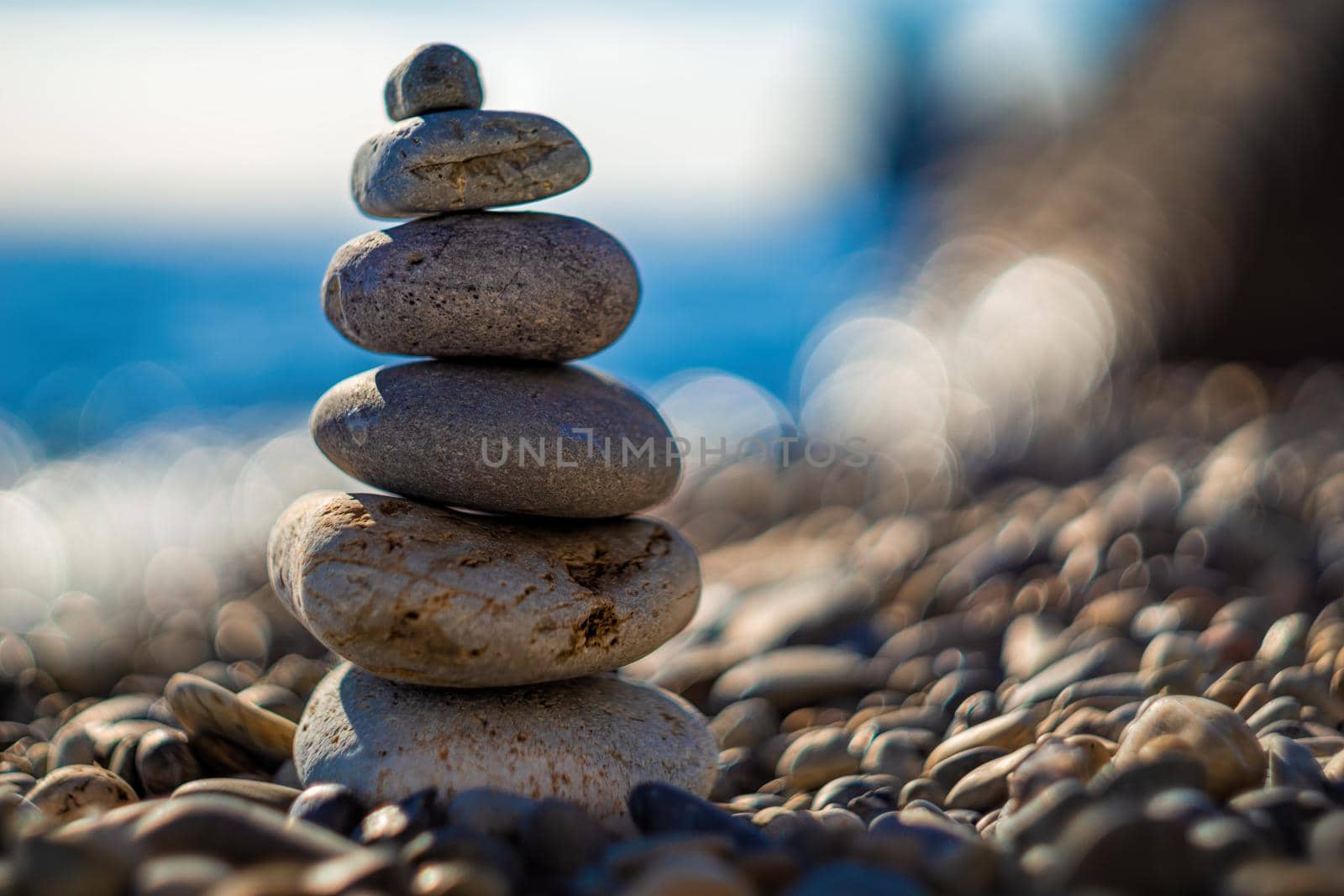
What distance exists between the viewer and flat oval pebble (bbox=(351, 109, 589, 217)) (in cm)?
319

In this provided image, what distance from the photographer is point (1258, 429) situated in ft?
22.7

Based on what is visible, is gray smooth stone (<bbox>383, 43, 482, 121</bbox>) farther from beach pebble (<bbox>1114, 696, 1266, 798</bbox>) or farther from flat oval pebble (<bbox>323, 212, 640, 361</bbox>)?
beach pebble (<bbox>1114, 696, 1266, 798</bbox>)

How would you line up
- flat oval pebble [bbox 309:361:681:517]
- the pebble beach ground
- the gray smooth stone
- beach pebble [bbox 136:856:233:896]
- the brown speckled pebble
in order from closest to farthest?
beach pebble [bbox 136:856:233:896]
the pebble beach ground
the brown speckled pebble
flat oval pebble [bbox 309:361:681:517]
the gray smooth stone

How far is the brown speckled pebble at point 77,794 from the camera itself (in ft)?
9.34

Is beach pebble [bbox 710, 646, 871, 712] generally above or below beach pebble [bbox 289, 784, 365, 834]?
below

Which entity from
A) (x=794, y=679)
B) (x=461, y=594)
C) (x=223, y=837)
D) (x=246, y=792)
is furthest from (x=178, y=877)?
(x=794, y=679)

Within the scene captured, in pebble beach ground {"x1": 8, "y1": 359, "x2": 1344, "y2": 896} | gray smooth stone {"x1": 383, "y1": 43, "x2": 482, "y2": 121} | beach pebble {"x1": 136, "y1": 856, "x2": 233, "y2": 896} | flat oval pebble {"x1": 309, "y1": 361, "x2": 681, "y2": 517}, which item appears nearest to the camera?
beach pebble {"x1": 136, "y1": 856, "x2": 233, "y2": 896}

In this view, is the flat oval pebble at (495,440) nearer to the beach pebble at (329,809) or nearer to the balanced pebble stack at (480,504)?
the balanced pebble stack at (480,504)

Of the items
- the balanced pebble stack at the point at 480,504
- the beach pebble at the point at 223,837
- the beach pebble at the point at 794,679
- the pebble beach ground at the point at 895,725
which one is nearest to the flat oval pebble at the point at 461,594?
the balanced pebble stack at the point at 480,504

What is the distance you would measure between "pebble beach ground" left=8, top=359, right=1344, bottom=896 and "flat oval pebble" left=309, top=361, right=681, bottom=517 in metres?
0.68

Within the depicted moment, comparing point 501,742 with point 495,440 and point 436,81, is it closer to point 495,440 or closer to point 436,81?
point 495,440

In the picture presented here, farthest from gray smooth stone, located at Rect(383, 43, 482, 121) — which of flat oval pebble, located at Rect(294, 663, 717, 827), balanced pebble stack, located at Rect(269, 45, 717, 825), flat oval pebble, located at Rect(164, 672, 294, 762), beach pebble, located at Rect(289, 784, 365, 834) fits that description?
beach pebble, located at Rect(289, 784, 365, 834)

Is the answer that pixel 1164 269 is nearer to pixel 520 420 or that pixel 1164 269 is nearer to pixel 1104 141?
pixel 1104 141

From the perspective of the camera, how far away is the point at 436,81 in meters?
3.32
